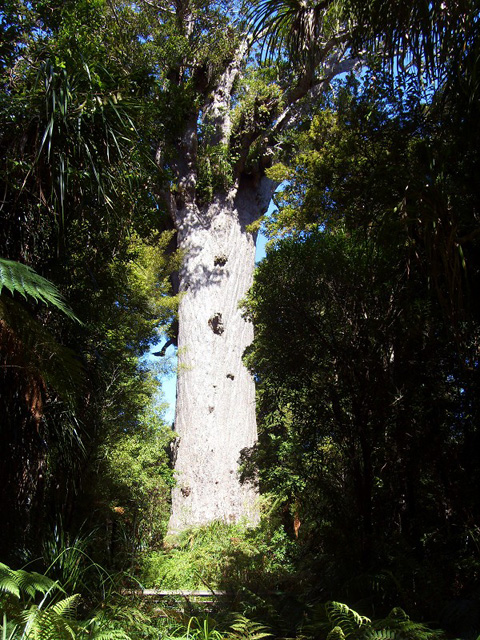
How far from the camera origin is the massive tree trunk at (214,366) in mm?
8570

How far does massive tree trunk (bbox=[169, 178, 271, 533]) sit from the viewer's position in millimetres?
8570

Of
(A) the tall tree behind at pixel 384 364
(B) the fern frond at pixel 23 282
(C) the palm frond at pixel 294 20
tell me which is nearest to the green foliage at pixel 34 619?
(B) the fern frond at pixel 23 282

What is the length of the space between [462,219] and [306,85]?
8062 millimetres

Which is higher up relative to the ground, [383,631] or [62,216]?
[62,216]

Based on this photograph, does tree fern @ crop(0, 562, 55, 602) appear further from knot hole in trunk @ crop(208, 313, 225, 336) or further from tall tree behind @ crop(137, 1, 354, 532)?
knot hole in trunk @ crop(208, 313, 225, 336)

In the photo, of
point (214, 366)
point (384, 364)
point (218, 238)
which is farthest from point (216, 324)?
point (384, 364)

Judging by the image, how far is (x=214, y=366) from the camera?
9.55 metres

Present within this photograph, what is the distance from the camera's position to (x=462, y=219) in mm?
3764

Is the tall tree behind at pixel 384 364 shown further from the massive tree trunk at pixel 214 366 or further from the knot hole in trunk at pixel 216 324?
the knot hole in trunk at pixel 216 324

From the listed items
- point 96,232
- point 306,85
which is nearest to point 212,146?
point 306,85

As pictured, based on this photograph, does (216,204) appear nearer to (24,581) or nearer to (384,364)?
(384,364)

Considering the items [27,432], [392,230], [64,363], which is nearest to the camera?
[64,363]

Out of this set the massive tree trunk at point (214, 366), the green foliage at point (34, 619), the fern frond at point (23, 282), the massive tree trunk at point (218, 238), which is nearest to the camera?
the green foliage at point (34, 619)

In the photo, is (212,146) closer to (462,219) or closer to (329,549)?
(462,219)
